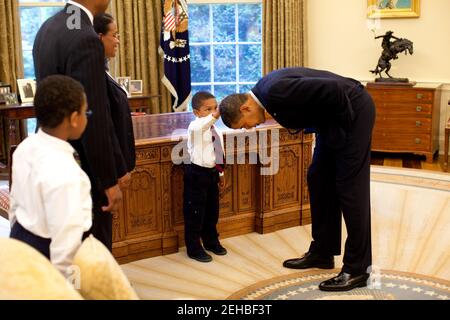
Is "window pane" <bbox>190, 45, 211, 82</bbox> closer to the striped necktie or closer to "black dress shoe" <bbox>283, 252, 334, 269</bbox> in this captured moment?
the striped necktie

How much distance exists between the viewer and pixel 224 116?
332 cm

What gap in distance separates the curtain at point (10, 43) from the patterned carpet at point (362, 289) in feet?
14.3

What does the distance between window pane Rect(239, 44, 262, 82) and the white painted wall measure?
68cm

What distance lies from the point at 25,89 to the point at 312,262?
13.4ft

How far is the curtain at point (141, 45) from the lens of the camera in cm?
750

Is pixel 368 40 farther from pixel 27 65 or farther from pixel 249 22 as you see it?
pixel 27 65

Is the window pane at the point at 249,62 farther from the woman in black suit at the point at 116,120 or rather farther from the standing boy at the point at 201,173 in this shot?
the woman in black suit at the point at 116,120

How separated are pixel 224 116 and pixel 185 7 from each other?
456cm

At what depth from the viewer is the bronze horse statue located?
24.0 feet

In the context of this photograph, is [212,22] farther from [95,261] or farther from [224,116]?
[95,261]

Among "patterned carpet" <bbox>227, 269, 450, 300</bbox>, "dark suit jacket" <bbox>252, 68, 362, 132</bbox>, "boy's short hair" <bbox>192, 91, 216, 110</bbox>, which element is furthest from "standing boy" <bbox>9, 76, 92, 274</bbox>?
"boy's short hair" <bbox>192, 91, 216, 110</bbox>

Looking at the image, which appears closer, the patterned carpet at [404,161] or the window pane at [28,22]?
the patterned carpet at [404,161]

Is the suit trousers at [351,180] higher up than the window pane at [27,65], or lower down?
lower down

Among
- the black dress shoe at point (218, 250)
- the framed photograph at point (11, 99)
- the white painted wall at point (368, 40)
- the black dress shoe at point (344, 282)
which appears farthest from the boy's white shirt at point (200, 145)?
the white painted wall at point (368, 40)
